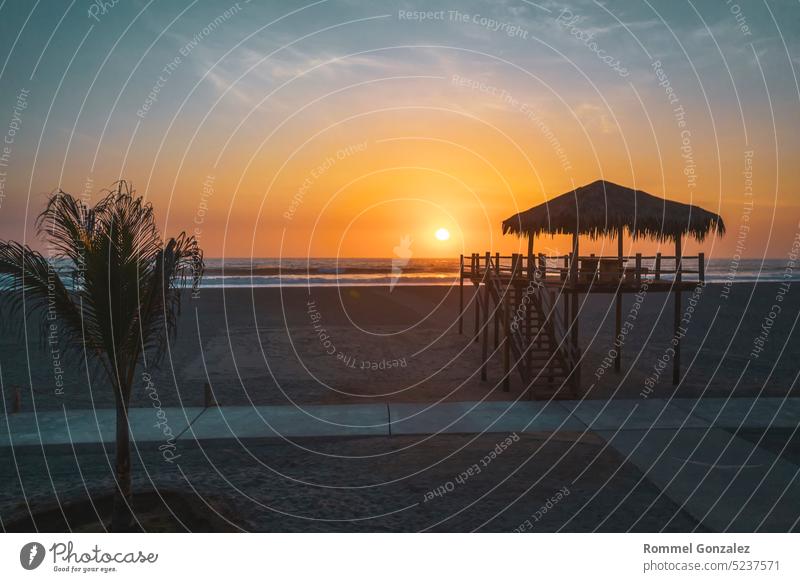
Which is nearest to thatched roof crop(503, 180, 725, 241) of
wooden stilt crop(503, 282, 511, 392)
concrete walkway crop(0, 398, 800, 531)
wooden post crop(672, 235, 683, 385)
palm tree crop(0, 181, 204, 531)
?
wooden post crop(672, 235, 683, 385)

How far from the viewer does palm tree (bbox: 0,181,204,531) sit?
700cm

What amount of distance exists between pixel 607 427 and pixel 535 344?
16.8 feet

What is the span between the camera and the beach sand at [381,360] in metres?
16.4

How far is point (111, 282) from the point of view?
716 centimetres

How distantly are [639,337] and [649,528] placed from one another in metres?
20.2

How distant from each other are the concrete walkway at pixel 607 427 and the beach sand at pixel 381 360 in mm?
1167

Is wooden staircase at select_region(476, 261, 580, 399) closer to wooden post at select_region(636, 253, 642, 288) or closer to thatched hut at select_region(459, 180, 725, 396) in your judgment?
thatched hut at select_region(459, 180, 725, 396)

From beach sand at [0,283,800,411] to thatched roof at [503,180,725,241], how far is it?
431cm

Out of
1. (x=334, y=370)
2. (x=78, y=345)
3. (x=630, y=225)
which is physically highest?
(x=630, y=225)

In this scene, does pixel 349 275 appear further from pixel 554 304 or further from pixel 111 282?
pixel 111 282

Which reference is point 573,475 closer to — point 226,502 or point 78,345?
point 226,502

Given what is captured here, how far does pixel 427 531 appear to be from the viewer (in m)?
7.93
